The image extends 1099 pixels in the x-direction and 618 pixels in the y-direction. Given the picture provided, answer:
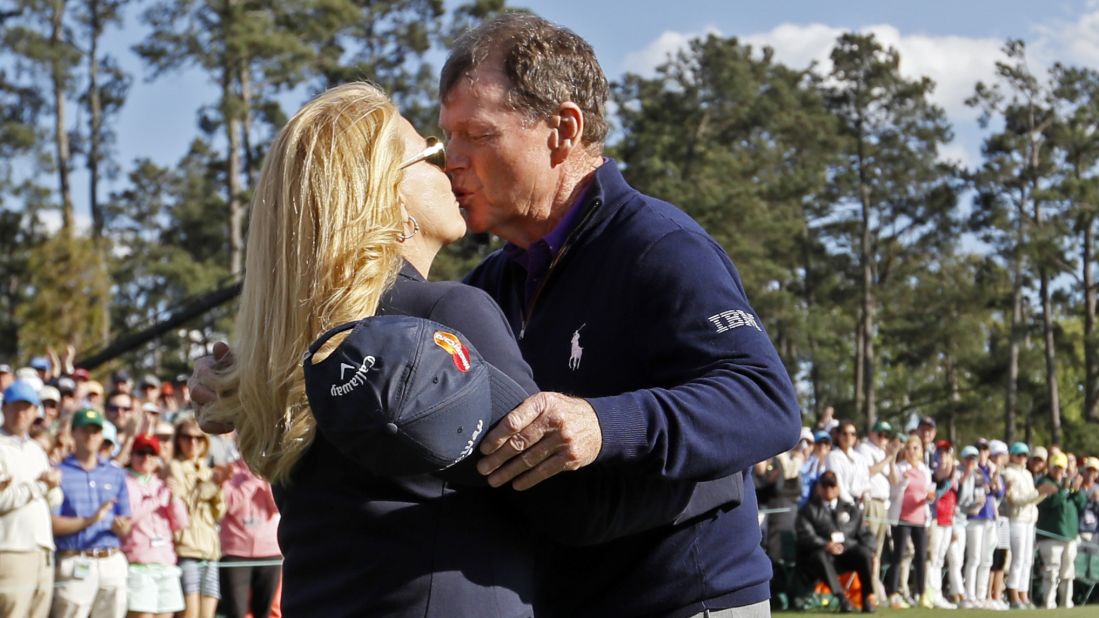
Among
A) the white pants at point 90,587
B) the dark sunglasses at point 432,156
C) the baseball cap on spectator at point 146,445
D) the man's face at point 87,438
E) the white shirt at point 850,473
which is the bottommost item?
the white shirt at point 850,473

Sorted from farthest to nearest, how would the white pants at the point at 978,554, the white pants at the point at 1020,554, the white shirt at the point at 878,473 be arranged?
the white pants at the point at 1020,554 < the white pants at the point at 978,554 < the white shirt at the point at 878,473

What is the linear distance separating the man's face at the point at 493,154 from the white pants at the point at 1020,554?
1832cm

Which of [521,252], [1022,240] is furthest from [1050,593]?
[1022,240]

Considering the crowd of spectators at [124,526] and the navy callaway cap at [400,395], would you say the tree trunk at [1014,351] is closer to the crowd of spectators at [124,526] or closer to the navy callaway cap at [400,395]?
the crowd of spectators at [124,526]

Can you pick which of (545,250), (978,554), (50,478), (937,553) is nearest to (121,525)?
(50,478)

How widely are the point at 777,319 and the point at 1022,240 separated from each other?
9.70 m

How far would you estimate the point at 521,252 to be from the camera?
320cm

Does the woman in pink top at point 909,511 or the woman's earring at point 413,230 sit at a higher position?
the woman's earring at point 413,230

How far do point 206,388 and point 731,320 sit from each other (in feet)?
3.29

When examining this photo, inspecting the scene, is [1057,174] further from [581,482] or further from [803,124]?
[581,482]

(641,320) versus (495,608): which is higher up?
(641,320)

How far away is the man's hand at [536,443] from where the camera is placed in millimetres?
2197

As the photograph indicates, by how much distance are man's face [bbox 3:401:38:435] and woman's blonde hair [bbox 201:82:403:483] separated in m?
8.16

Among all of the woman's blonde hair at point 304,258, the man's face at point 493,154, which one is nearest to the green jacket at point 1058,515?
the man's face at point 493,154
